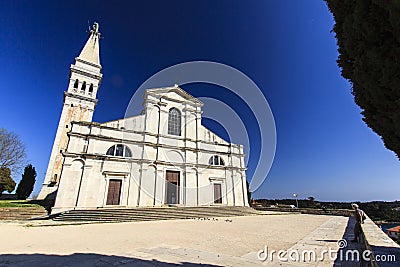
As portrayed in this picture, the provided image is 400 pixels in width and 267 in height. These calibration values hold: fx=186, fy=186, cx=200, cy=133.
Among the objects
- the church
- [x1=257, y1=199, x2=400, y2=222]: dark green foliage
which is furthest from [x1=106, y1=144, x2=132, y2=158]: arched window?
[x1=257, y1=199, x2=400, y2=222]: dark green foliage

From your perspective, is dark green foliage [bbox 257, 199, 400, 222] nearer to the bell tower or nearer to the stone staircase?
the stone staircase

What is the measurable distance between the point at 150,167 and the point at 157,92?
9012 millimetres

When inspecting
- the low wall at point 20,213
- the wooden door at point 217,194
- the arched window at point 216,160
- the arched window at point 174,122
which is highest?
the arched window at point 174,122

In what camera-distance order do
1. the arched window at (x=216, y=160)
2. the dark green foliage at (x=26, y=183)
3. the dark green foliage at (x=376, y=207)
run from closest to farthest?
the arched window at (x=216, y=160) → the dark green foliage at (x=376, y=207) → the dark green foliage at (x=26, y=183)

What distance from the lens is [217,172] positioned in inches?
870

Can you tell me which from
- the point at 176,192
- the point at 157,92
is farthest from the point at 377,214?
the point at 157,92

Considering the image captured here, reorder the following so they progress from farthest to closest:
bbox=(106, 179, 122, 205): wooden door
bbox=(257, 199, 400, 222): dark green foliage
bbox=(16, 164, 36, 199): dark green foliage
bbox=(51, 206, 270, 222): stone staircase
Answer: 1. bbox=(16, 164, 36, 199): dark green foliage
2. bbox=(257, 199, 400, 222): dark green foliage
3. bbox=(106, 179, 122, 205): wooden door
4. bbox=(51, 206, 270, 222): stone staircase

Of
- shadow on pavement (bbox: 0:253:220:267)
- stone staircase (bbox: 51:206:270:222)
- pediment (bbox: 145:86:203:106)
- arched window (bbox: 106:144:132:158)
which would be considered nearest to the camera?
shadow on pavement (bbox: 0:253:220:267)

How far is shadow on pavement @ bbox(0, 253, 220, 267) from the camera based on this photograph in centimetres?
363

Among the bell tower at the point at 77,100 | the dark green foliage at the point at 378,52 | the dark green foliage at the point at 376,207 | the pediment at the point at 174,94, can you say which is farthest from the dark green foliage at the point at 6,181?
the dark green foliage at the point at 376,207

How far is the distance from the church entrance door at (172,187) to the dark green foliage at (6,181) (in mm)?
21790

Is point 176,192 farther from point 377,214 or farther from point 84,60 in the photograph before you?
point 377,214

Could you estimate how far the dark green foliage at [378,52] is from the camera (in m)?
2.38

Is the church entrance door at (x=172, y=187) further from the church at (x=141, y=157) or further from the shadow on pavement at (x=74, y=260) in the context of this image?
the shadow on pavement at (x=74, y=260)
